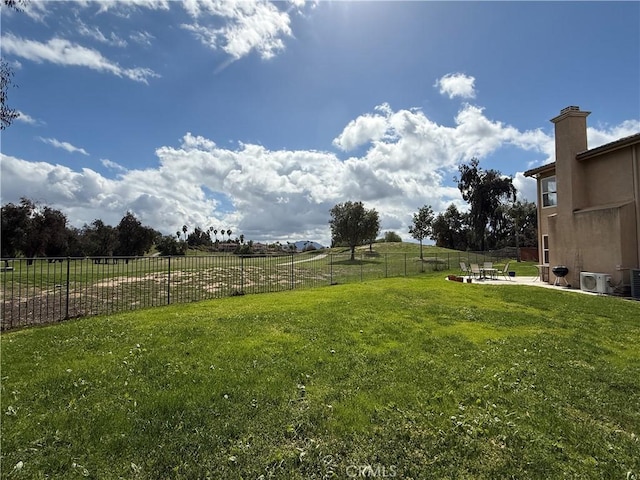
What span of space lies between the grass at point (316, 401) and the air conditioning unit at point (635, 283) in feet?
22.1

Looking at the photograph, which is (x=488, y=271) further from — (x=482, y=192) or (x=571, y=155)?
(x=482, y=192)

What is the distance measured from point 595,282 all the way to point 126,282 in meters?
17.9

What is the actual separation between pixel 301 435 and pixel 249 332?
A: 339 centimetres

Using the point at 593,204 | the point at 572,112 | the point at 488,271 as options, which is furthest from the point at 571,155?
the point at 488,271

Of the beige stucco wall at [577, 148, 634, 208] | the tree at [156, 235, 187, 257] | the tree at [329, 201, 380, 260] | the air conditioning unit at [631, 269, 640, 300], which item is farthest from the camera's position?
the tree at [156, 235, 187, 257]

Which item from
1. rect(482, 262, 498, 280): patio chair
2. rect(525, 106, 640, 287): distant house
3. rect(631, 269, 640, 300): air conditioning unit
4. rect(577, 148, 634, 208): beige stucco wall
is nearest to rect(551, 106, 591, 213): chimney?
rect(525, 106, 640, 287): distant house

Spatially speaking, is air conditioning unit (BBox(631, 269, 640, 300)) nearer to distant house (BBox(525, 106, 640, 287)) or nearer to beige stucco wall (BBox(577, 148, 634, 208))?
distant house (BBox(525, 106, 640, 287))

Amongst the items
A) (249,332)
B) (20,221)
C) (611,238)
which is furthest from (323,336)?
(20,221)

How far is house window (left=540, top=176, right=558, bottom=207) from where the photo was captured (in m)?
17.5

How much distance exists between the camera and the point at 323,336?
6.27m

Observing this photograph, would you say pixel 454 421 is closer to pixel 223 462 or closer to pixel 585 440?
pixel 585 440

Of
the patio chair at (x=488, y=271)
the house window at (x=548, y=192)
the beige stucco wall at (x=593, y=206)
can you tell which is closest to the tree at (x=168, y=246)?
the patio chair at (x=488, y=271)

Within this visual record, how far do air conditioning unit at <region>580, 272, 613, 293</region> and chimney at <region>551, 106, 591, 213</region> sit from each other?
9.97 feet

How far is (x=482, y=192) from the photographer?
50531 millimetres
